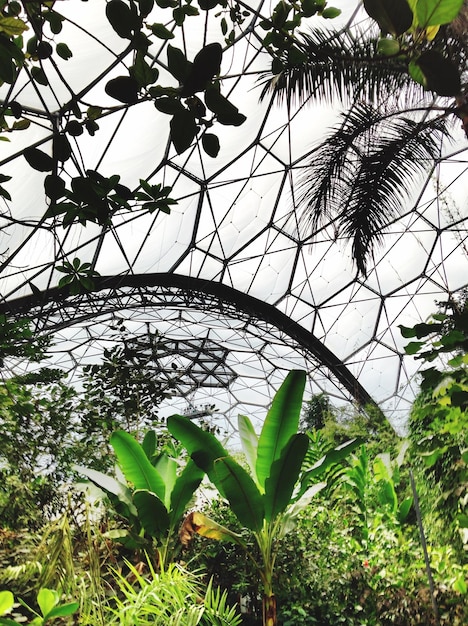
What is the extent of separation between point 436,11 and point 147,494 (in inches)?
183

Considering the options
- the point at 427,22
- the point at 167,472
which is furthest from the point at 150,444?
the point at 427,22

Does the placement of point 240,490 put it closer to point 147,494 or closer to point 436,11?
point 147,494

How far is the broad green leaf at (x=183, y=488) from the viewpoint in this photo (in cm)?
519

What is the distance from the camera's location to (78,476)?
7.94 metres

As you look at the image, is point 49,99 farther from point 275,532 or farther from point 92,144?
point 275,532

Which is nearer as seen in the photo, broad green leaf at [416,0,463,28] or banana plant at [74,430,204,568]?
broad green leaf at [416,0,463,28]

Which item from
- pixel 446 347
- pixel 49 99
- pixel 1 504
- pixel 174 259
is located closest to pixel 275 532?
pixel 1 504

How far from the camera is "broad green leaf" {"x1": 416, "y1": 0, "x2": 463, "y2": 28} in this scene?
1128mm

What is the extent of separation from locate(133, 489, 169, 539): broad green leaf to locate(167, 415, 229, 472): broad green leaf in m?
0.66

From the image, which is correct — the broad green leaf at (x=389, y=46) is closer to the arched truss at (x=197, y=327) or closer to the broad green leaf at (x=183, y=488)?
the broad green leaf at (x=183, y=488)

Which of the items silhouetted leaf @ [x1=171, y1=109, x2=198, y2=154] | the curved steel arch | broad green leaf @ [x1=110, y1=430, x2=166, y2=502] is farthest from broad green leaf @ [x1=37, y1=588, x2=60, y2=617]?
the curved steel arch

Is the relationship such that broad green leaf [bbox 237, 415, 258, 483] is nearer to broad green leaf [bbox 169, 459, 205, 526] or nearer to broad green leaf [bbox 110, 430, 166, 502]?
broad green leaf [bbox 169, 459, 205, 526]

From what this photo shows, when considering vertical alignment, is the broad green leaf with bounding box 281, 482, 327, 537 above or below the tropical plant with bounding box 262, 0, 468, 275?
below

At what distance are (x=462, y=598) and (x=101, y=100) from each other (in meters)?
9.69
